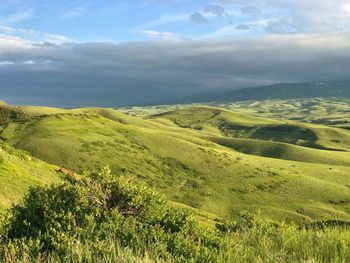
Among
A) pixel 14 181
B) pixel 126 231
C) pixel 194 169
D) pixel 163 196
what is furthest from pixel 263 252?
pixel 194 169

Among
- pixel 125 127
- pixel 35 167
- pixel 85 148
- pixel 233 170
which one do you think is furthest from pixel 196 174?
pixel 35 167

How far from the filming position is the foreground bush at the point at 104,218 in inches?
633

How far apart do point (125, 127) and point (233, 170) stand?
53995mm

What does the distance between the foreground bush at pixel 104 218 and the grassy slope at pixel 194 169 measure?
8523cm

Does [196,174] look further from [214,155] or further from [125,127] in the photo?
[125,127]

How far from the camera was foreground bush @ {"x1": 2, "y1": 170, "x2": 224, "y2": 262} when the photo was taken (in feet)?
52.7

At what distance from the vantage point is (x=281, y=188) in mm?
125250

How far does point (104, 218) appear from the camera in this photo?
17.5m

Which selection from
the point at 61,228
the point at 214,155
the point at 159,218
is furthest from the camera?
the point at 214,155

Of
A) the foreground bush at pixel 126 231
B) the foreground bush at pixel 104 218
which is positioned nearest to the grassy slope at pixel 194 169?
the foreground bush at pixel 104 218

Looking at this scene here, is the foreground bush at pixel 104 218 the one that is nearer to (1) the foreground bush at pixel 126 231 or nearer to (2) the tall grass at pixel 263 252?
(1) the foreground bush at pixel 126 231

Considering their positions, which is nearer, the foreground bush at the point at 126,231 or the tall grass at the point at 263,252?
the tall grass at the point at 263,252

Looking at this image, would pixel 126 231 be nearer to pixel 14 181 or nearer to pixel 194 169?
pixel 14 181

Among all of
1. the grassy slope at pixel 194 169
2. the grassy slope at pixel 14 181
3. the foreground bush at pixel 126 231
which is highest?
the foreground bush at pixel 126 231
